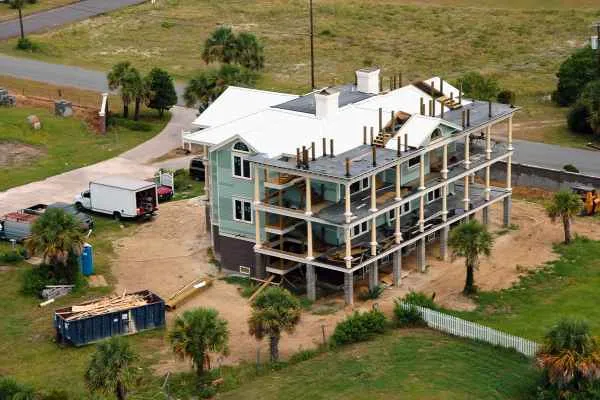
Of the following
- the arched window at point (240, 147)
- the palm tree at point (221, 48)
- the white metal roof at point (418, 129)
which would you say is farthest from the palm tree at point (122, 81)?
the white metal roof at point (418, 129)

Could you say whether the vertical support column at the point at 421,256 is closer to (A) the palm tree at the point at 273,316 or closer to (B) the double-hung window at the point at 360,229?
(B) the double-hung window at the point at 360,229

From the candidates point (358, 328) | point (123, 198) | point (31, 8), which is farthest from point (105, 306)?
point (31, 8)

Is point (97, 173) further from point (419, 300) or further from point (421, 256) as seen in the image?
point (419, 300)

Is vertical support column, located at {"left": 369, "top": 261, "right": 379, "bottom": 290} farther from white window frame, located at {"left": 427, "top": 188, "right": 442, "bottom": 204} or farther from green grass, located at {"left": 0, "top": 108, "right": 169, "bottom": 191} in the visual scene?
green grass, located at {"left": 0, "top": 108, "right": 169, "bottom": 191}

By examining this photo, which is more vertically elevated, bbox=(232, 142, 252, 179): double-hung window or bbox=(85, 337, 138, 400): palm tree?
bbox=(232, 142, 252, 179): double-hung window

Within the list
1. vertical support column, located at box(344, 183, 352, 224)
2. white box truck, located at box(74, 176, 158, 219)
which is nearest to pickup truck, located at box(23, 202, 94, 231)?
white box truck, located at box(74, 176, 158, 219)

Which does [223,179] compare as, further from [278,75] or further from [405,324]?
[278,75]
